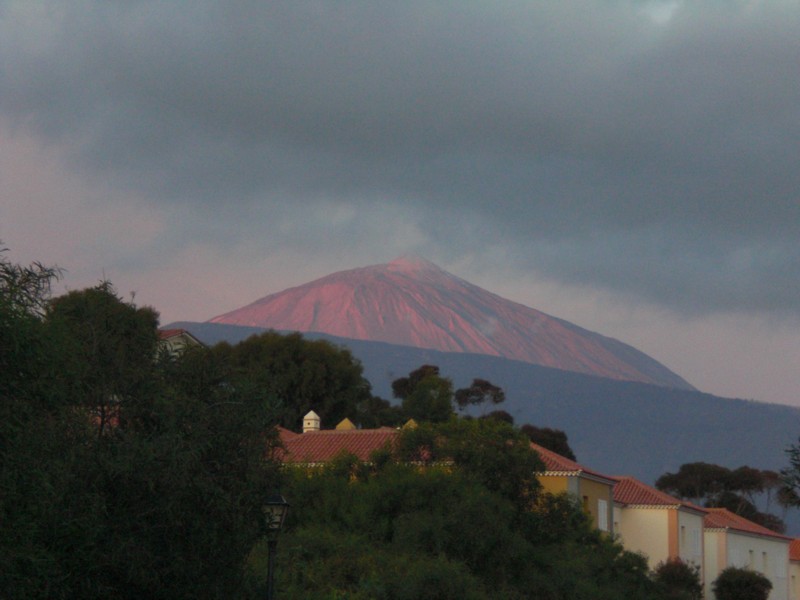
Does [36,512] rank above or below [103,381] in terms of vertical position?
below

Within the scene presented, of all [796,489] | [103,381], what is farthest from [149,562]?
[796,489]

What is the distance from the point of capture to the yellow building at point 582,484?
5350 centimetres

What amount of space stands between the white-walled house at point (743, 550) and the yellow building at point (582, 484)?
18547 millimetres

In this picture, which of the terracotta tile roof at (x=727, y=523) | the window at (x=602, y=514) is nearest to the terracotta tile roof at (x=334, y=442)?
the window at (x=602, y=514)

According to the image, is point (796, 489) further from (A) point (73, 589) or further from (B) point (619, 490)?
(B) point (619, 490)

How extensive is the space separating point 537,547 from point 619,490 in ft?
115

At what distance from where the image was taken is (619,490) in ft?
234

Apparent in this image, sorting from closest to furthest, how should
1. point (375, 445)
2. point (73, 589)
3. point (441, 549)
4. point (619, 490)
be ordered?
point (73, 589) → point (441, 549) → point (375, 445) → point (619, 490)

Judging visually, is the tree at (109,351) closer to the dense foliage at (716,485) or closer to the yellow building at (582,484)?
the yellow building at (582,484)

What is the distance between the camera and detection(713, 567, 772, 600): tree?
73.2 meters

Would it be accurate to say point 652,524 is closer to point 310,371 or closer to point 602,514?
point 602,514

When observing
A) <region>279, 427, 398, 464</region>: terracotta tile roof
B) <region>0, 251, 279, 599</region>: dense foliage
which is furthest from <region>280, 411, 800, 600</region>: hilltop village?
<region>0, 251, 279, 599</region>: dense foliage

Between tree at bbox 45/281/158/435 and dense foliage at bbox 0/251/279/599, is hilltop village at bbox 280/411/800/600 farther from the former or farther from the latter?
dense foliage at bbox 0/251/279/599

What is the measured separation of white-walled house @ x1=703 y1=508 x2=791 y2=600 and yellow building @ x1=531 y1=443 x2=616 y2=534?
18.5m
